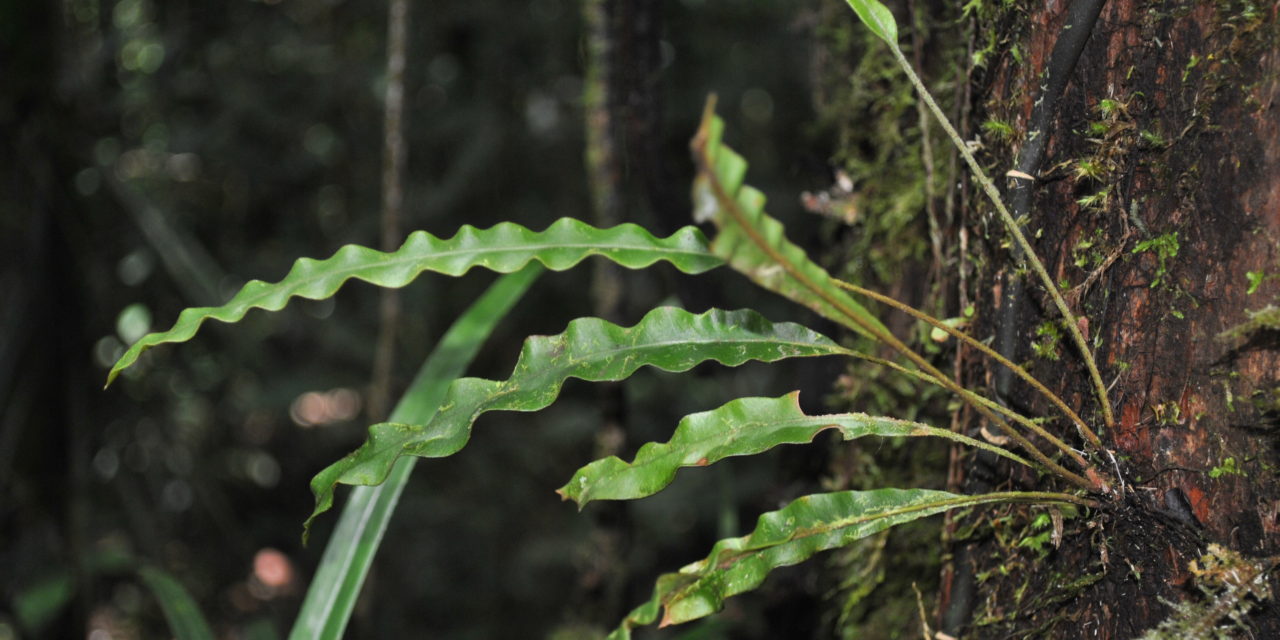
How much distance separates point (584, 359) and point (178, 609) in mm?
800

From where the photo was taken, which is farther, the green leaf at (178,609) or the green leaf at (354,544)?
the green leaf at (178,609)

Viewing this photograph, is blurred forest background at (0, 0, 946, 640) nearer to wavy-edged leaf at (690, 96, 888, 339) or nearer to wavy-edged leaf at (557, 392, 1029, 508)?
wavy-edged leaf at (557, 392, 1029, 508)

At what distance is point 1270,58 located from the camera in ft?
1.58

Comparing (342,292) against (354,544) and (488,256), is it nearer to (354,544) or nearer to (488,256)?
(354,544)

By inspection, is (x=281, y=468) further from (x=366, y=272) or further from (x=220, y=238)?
(x=366, y=272)

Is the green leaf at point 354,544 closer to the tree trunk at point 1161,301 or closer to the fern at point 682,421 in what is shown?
the fern at point 682,421

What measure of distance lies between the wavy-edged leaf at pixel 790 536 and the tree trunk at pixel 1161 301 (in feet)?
0.24

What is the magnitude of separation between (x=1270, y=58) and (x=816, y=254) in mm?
659

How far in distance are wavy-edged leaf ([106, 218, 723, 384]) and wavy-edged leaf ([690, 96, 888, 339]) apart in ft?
0.51

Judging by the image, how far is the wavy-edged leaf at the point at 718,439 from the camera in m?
0.53

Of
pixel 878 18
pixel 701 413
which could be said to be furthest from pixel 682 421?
pixel 878 18

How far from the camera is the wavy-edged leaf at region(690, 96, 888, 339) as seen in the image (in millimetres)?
355

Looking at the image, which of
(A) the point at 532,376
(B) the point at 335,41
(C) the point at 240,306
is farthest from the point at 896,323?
(B) the point at 335,41

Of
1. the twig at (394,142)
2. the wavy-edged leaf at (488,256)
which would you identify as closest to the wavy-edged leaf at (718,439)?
the wavy-edged leaf at (488,256)
